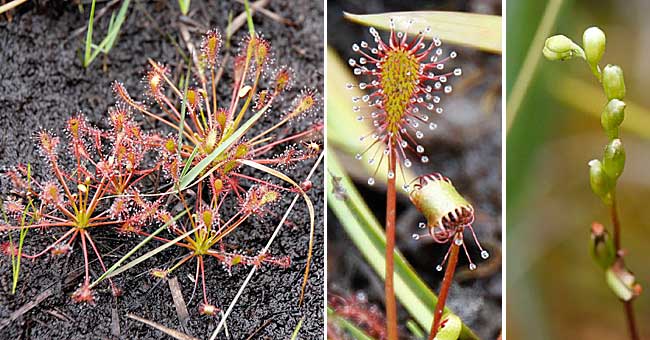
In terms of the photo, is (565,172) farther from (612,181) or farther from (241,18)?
(241,18)

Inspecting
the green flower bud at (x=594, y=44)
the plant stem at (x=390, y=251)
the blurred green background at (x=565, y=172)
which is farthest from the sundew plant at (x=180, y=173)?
the green flower bud at (x=594, y=44)

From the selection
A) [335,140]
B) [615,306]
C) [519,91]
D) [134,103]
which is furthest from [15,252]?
[615,306]

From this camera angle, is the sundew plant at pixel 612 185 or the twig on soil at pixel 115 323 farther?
the twig on soil at pixel 115 323

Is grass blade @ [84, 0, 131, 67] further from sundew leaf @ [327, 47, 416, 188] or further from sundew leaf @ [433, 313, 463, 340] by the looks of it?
sundew leaf @ [433, 313, 463, 340]

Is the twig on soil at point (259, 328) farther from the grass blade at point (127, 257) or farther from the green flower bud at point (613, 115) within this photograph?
the green flower bud at point (613, 115)

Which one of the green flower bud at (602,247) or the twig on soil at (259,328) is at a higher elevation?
the green flower bud at (602,247)

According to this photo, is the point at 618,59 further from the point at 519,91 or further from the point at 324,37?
the point at 324,37

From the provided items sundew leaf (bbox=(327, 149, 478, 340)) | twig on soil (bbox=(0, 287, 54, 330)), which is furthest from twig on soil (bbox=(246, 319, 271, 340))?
twig on soil (bbox=(0, 287, 54, 330))
